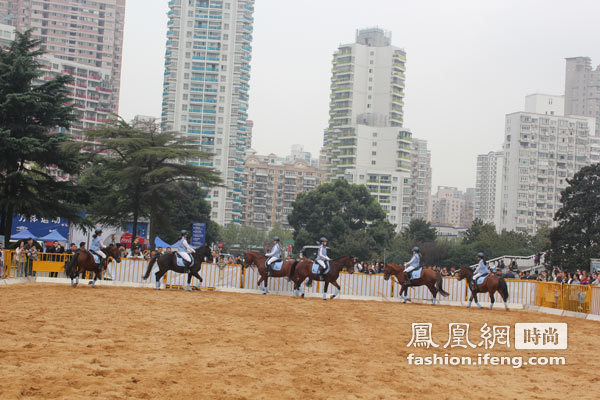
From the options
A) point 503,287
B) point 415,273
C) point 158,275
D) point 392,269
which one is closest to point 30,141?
point 158,275

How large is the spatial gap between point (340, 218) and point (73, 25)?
3886 inches

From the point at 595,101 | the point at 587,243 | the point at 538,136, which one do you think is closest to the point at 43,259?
the point at 587,243

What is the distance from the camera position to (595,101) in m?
198

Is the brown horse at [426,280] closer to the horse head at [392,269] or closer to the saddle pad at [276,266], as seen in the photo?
the horse head at [392,269]

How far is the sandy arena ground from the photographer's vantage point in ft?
30.7

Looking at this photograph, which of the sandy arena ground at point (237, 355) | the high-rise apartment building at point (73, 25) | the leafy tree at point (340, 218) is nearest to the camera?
the sandy arena ground at point (237, 355)

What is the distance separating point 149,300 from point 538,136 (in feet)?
441

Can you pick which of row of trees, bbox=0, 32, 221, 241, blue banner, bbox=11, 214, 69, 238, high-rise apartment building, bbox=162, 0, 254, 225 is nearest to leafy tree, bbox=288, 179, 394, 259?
row of trees, bbox=0, 32, 221, 241

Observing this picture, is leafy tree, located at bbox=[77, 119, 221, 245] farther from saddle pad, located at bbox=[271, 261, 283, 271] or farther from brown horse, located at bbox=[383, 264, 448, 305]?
brown horse, located at bbox=[383, 264, 448, 305]

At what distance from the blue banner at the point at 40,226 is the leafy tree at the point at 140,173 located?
1901 mm

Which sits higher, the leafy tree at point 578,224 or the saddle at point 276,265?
the leafy tree at point 578,224

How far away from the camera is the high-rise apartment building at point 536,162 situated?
142 metres

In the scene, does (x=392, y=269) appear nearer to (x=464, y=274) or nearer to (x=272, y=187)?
(x=464, y=274)

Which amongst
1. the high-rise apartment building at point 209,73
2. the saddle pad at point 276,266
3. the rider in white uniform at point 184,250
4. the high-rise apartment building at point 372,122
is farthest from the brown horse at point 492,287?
the high-rise apartment building at point 372,122
